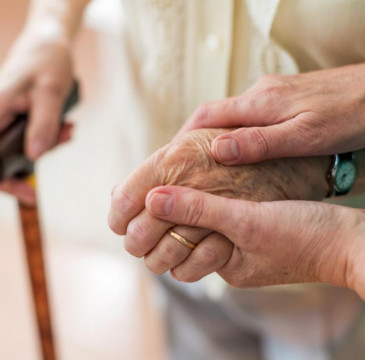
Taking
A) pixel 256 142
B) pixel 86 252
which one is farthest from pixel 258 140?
pixel 86 252

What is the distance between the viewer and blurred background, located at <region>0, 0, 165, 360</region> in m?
1.52

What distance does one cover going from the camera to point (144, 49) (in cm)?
87

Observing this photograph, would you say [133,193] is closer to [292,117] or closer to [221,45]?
[292,117]

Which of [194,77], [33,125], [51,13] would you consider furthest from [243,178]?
[51,13]

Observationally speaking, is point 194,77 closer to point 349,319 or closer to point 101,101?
point 349,319

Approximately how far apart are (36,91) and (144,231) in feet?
1.30

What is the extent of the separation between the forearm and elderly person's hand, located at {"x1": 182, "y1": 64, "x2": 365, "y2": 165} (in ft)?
1.28

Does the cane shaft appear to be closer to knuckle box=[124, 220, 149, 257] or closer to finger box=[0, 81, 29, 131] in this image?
finger box=[0, 81, 29, 131]

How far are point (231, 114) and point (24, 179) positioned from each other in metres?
0.43

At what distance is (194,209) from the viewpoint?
1.71 ft

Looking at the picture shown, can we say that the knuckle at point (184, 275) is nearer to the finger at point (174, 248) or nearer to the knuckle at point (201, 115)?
the finger at point (174, 248)

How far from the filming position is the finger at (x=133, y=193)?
1.76 feet

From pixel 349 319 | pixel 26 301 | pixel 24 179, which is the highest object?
pixel 24 179

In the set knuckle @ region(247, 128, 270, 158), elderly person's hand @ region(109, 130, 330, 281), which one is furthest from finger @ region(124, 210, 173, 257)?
knuckle @ region(247, 128, 270, 158)
